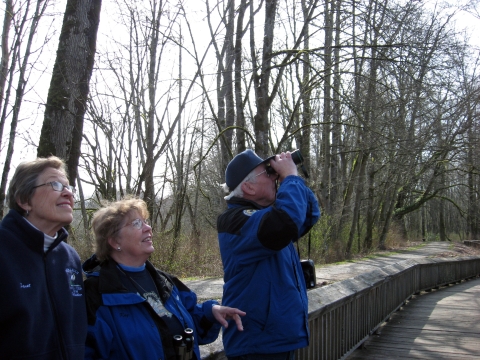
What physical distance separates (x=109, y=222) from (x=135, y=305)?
18.4 inches

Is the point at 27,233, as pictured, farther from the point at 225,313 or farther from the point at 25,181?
the point at 225,313

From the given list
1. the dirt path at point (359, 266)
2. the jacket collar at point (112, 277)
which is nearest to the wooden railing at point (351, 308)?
the dirt path at point (359, 266)

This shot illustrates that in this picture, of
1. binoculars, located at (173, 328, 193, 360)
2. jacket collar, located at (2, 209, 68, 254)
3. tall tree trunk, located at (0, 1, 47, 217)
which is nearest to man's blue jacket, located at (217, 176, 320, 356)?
binoculars, located at (173, 328, 193, 360)

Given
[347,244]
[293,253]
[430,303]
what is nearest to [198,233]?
[430,303]

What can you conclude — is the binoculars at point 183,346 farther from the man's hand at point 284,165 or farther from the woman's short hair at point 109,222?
the man's hand at point 284,165

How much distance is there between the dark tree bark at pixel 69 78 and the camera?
4727mm

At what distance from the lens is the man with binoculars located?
8.72ft

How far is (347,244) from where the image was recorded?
18594 mm

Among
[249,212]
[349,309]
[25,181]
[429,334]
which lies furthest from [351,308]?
[25,181]

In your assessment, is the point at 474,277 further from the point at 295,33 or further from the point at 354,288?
the point at 354,288

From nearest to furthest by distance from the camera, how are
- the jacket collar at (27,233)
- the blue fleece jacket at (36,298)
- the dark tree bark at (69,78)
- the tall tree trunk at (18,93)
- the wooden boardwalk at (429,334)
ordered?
the blue fleece jacket at (36,298) → the jacket collar at (27,233) → the dark tree bark at (69,78) → the wooden boardwalk at (429,334) → the tall tree trunk at (18,93)

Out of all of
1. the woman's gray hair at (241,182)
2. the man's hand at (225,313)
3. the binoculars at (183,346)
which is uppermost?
the woman's gray hair at (241,182)

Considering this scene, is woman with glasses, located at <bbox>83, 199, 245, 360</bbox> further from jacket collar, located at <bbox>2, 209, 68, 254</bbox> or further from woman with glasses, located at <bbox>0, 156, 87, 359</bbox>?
jacket collar, located at <bbox>2, 209, 68, 254</bbox>

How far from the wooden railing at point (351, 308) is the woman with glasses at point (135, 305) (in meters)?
1.54
